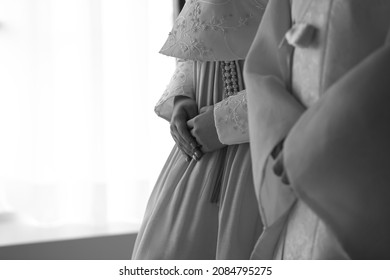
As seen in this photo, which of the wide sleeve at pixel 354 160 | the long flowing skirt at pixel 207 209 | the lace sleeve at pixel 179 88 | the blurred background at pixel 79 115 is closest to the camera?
the wide sleeve at pixel 354 160

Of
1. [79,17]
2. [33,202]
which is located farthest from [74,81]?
[33,202]

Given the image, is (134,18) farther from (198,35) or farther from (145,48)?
(198,35)

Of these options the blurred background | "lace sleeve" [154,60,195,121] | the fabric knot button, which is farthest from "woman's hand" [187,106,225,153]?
the blurred background

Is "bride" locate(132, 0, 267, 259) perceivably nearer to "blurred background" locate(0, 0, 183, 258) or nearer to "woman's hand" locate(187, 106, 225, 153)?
"woman's hand" locate(187, 106, 225, 153)

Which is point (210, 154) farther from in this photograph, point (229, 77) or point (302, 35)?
point (302, 35)

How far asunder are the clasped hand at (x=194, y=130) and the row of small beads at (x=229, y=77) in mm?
53

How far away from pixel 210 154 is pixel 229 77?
17cm

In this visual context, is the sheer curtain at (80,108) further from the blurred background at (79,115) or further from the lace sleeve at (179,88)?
the lace sleeve at (179,88)

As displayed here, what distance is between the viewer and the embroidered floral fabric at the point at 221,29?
111 cm

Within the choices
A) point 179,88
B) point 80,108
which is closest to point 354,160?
point 179,88

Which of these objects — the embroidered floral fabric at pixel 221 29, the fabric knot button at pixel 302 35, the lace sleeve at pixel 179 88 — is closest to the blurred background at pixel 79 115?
the lace sleeve at pixel 179 88

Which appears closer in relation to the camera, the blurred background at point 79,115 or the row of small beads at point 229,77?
the row of small beads at point 229,77

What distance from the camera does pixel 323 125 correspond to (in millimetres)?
Answer: 731
